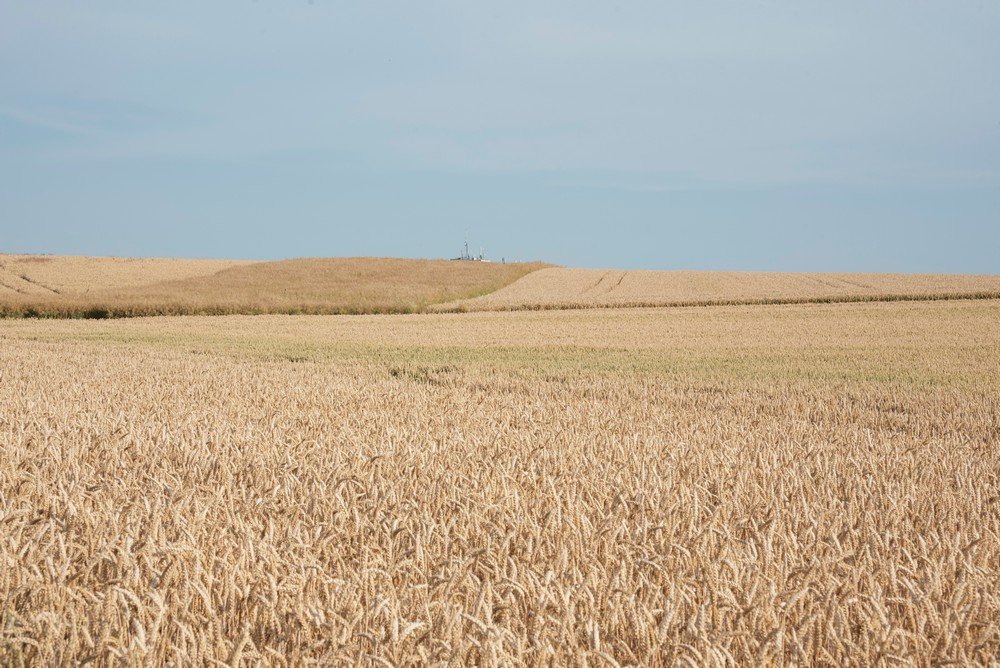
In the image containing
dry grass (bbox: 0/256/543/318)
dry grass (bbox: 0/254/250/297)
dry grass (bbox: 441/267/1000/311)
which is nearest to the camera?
dry grass (bbox: 441/267/1000/311)

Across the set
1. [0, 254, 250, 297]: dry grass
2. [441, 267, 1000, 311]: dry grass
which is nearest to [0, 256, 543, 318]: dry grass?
[0, 254, 250, 297]: dry grass

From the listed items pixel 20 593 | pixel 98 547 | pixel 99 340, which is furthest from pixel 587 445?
pixel 99 340

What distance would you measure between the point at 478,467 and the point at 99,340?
22.8m

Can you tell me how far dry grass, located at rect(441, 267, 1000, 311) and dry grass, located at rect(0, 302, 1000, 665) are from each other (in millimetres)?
31669

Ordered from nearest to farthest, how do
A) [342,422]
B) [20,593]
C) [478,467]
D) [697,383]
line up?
[20,593] → [478,467] → [342,422] → [697,383]

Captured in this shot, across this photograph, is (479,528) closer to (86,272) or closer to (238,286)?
(238,286)

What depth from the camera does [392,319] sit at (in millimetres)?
35781

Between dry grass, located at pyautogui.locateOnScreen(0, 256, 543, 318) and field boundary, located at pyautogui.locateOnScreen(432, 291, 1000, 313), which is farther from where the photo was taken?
dry grass, located at pyautogui.locateOnScreen(0, 256, 543, 318)

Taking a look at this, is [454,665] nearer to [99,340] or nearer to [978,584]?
[978,584]

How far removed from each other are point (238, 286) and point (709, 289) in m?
28.4

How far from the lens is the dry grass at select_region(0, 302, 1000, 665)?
2666 mm

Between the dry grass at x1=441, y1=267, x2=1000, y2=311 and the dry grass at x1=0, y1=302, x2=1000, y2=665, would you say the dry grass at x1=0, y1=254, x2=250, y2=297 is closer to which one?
the dry grass at x1=441, y1=267, x2=1000, y2=311

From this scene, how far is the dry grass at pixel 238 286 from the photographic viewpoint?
4275 centimetres

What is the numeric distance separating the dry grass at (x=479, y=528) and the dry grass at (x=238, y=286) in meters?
34.1
